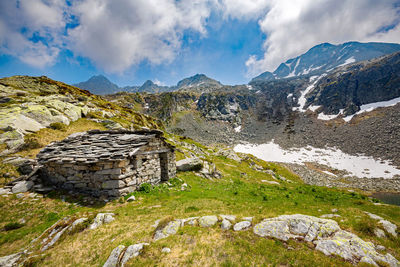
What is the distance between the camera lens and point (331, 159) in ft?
218

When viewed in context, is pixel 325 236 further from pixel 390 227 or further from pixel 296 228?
pixel 390 227

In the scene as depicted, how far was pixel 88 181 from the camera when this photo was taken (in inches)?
467

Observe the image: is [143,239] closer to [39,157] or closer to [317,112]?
[39,157]

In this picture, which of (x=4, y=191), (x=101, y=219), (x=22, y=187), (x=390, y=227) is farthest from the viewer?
(x=22, y=187)

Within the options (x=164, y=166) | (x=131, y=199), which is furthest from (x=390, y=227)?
(x=164, y=166)

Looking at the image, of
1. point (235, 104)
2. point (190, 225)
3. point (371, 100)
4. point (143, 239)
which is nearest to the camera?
point (143, 239)

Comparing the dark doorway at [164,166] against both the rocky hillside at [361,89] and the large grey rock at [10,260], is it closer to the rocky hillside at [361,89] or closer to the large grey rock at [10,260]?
the large grey rock at [10,260]

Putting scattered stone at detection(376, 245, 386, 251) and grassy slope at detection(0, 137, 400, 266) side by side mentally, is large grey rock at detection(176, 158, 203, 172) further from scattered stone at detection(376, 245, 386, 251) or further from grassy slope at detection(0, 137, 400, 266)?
scattered stone at detection(376, 245, 386, 251)

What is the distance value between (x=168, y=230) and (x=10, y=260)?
6611 millimetres

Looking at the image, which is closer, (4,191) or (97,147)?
(4,191)

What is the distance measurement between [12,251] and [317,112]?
6212 inches

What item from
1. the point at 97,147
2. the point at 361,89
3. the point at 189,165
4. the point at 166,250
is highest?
the point at 361,89

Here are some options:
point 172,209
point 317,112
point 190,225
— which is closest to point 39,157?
point 172,209

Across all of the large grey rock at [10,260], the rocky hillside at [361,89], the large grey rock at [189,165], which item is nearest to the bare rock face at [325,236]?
the large grey rock at [10,260]
